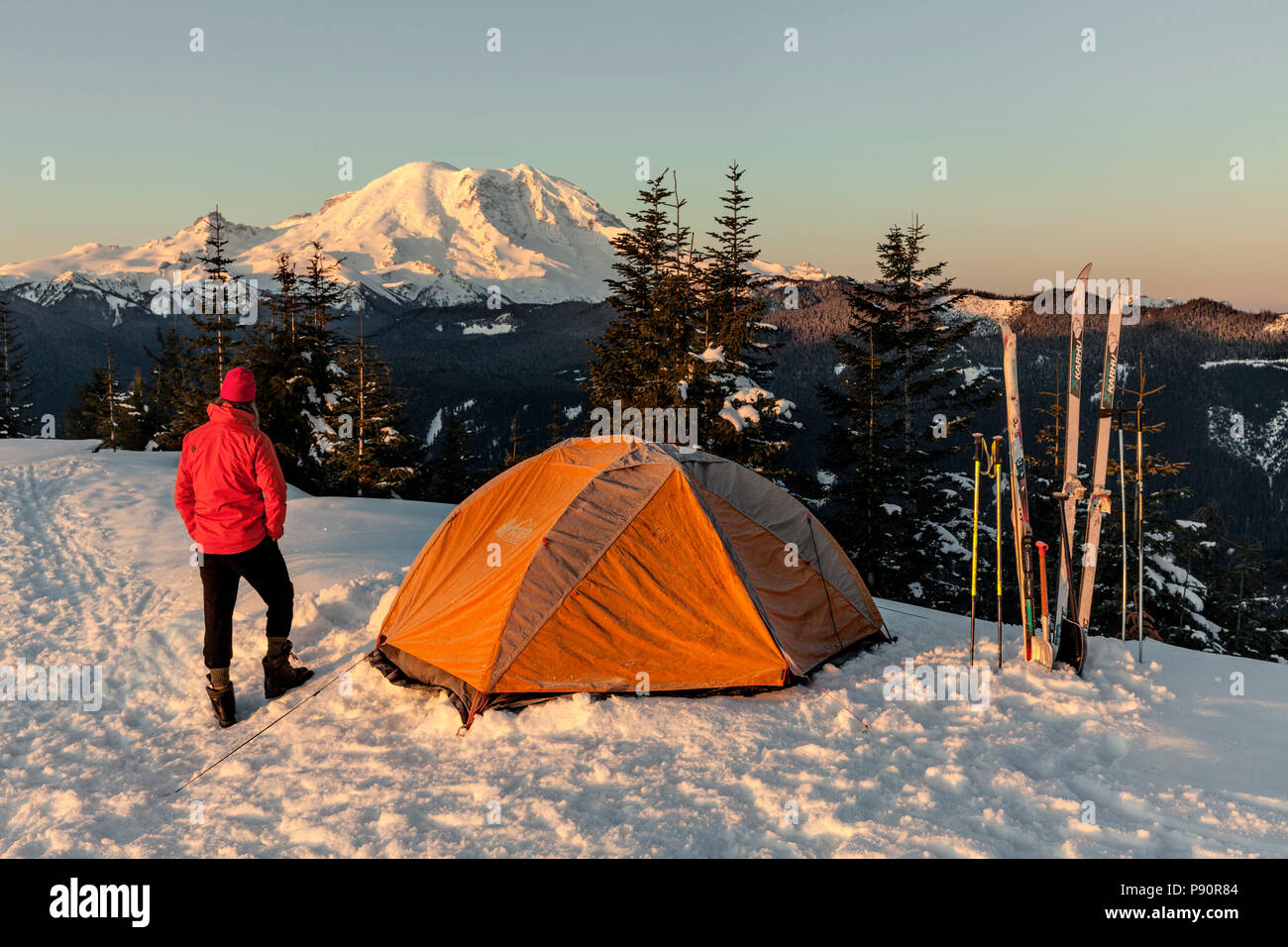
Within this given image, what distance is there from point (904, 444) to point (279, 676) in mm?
23407

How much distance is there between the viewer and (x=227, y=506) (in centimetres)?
548

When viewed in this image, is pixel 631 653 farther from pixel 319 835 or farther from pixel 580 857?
pixel 319 835

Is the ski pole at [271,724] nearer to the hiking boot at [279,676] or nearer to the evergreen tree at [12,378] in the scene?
the hiking boot at [279,676]

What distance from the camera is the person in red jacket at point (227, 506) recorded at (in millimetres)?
5469

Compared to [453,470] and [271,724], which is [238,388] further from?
[453,470]

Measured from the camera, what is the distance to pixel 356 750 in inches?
198

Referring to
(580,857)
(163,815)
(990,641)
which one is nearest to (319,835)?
(163,815)

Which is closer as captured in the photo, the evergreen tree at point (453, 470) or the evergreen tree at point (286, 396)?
the evergreen tree at point (286, 396)

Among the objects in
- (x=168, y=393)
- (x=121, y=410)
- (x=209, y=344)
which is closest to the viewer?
(x=209, y=344)

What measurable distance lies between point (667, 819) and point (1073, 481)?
5032 millimetres

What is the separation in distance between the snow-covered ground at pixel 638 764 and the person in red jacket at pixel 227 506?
583mm

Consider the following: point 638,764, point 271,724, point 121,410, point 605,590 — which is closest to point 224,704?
point 271,724

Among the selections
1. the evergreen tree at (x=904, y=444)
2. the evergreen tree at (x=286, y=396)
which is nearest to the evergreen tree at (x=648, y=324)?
the evergreen tree at (x=904, y=444)

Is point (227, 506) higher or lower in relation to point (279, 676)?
higher
